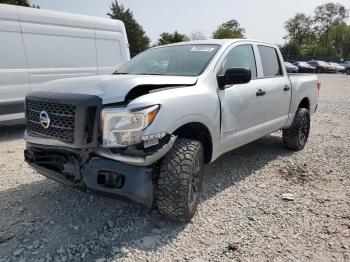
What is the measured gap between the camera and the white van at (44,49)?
21.3 ft

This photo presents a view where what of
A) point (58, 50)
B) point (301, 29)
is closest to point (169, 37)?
point (58, 50)

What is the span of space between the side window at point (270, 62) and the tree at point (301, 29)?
85674 mm

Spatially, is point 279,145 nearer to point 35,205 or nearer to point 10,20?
point 35,205

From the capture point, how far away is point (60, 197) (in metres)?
3.85

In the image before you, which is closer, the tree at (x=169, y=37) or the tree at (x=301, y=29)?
the tree at (x=169, y=37)

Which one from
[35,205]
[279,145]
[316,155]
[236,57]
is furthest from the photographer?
[279,145]

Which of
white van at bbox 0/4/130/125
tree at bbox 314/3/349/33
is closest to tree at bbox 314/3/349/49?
tree at bbox 314/3/349/33

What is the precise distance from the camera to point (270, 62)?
519 cm

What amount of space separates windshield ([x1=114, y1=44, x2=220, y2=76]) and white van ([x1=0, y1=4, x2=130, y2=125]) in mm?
1693

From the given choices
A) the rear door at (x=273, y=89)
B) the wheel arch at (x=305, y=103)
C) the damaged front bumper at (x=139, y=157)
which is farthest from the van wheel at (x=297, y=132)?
the damaged front bumper at (x=139, y=157)

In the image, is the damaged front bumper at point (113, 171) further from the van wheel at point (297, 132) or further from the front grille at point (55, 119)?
the van wheel at point (297, 132)

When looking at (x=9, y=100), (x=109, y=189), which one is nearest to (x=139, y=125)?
(x=109, y=189)

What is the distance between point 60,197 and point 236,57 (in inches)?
102

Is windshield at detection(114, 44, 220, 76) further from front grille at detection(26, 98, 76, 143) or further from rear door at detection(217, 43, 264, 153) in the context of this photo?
front grille at detection(26, 98, 76, 143)
